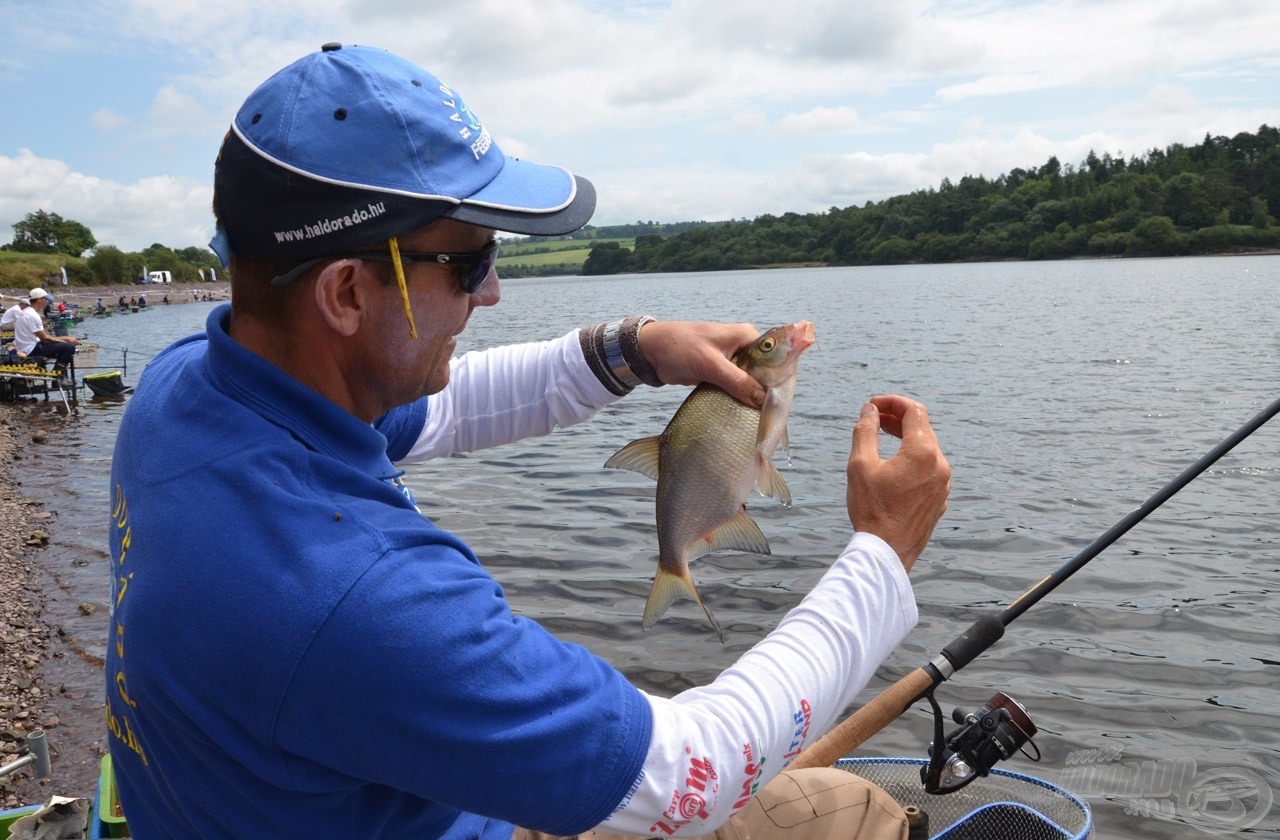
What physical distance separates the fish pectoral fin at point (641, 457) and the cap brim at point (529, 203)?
1220 mm

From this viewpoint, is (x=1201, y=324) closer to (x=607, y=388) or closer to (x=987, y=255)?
(x=607, y=388)

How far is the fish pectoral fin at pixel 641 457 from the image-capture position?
336cm

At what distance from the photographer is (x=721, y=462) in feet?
10.2

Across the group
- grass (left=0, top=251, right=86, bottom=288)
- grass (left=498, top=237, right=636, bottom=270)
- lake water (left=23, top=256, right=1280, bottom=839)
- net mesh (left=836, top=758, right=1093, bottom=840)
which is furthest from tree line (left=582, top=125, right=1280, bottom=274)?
net mesh (left=836, top=758, right=1093, bottom=840)

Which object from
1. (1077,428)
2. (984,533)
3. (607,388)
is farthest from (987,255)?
(607,388)

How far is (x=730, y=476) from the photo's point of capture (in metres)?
3.13

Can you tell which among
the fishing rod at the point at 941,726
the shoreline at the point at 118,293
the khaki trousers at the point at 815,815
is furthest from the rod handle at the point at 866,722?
the shoreline at the point at 118,293

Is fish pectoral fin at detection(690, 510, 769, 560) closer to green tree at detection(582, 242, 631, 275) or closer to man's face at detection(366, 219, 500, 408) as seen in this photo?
man's face at detection(366, 219, 500, 408)

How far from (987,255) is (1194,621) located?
93.4 meters

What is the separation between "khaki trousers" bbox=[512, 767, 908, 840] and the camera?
274cm

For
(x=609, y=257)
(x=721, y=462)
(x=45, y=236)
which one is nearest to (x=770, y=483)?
(x=721, y=462)

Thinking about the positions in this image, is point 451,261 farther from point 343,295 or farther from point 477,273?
point 343,295

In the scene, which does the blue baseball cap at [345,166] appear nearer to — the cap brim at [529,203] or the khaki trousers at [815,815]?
the cap brim at [529,203]

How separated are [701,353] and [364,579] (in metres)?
1.77
